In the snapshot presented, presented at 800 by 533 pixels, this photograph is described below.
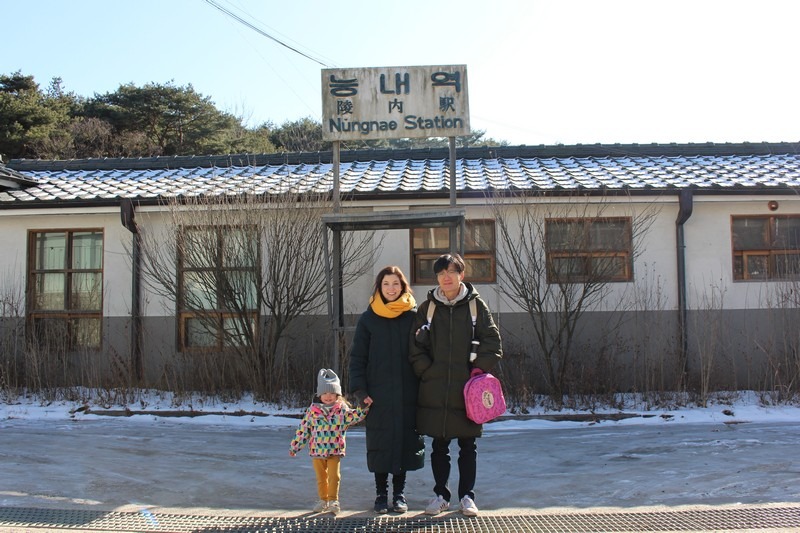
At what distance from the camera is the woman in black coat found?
→ 4.73m

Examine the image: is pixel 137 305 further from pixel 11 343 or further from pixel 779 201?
pixel 779 201

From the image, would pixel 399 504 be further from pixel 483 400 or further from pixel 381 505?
pixel 483 400

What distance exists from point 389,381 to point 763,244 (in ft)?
25.9

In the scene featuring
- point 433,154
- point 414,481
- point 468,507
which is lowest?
point 414,481

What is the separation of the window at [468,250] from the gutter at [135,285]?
4141 millimetres

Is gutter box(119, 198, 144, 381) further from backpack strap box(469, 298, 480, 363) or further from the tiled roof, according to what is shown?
backpack strap box(469, 298, 480, 363)

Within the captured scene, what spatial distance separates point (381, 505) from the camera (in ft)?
16.1

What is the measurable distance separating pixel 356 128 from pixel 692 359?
575 cm

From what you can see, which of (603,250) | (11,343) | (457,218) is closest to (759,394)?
(603,250)

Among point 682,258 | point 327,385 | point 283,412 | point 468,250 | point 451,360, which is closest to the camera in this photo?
point 451,360

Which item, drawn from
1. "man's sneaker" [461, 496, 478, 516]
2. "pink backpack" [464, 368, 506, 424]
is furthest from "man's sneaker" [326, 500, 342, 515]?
"pink backpack" [464, 368, 506, 424]

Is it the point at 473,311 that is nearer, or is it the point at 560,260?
the point at 473,311

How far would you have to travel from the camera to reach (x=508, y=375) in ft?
31.3

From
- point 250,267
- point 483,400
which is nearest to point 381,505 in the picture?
point 483,400
